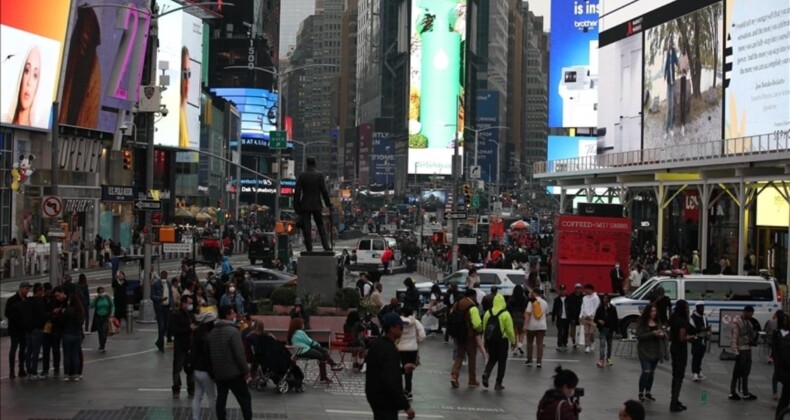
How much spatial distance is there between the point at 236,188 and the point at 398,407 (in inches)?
3897

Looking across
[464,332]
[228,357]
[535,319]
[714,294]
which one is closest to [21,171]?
[714,294]

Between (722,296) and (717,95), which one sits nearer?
(722,296)

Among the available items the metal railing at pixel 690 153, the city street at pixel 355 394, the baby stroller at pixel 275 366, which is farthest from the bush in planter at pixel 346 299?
the metal railing at pixel 690 153

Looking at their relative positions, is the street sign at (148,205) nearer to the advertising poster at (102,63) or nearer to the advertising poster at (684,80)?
the advertising poster at (102,63)

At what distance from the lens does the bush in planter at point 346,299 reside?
86.0 ft

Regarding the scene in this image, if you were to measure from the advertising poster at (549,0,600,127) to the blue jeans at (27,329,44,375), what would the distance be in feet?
361

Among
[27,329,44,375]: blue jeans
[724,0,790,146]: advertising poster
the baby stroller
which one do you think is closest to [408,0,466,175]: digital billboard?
[724,0,790,146]: advertising poster

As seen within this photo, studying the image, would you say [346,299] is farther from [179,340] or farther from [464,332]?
[179,340]

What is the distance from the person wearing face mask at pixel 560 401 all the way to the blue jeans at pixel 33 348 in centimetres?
1140

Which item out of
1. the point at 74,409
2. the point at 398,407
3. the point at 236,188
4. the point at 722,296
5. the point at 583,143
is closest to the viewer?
the point at 398,407

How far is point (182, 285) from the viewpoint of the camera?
32.0 metres

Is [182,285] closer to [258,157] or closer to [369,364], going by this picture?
[369,364]

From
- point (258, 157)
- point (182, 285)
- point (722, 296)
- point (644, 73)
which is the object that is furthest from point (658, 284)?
point (258, 157)

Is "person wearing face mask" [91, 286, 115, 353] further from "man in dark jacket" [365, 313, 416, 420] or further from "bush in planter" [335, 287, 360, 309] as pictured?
"man in dark jacket" [365, 313, 416, 420]
